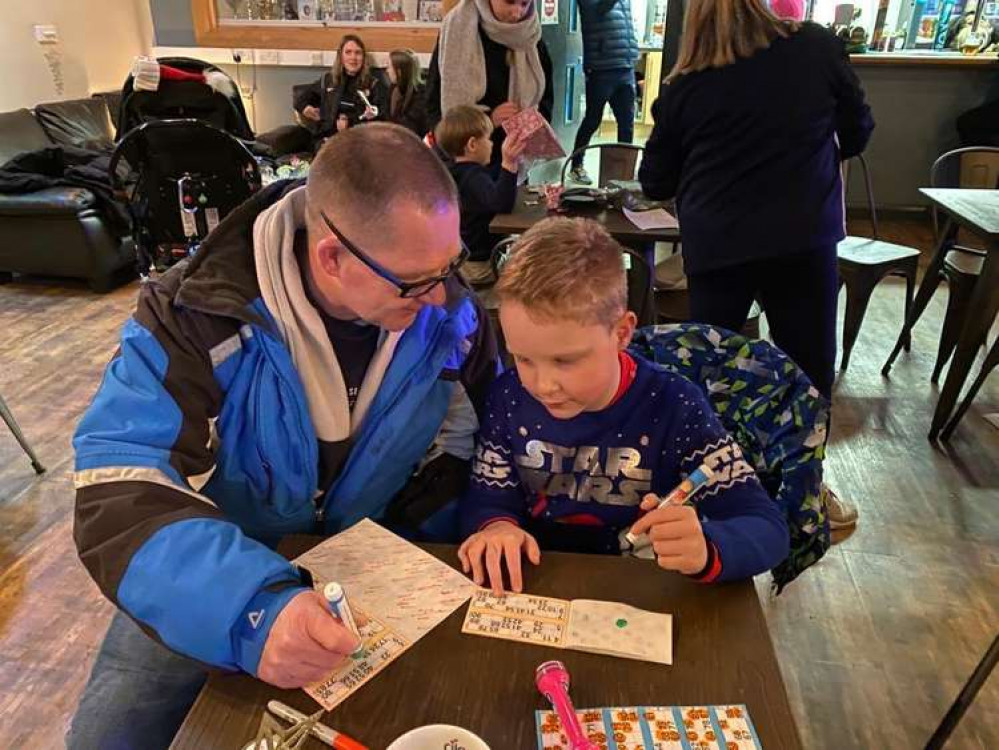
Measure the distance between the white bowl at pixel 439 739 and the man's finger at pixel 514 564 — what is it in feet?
0.87

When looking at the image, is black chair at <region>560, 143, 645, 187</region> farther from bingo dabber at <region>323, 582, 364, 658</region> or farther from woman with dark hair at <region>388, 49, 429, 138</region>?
bingo dabber at <region>323, 582, 364, 658</region>

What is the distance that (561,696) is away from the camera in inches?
30.6

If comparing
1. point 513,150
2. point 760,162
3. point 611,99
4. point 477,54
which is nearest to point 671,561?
point 760,162

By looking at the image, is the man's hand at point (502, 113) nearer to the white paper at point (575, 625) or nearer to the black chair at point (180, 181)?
the black chair at point (180, 181)

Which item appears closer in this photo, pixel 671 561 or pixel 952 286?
pixel 671 561

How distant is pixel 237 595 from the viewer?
2.72ft

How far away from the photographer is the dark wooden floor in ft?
5.86

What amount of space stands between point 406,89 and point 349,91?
503mm

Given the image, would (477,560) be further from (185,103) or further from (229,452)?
(185,103)

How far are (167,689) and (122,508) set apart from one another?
1.21 feet

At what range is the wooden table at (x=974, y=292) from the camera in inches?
105

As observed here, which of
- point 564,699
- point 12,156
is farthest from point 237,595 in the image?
point 12,156

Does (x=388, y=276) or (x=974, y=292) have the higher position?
(x=388, y=276)

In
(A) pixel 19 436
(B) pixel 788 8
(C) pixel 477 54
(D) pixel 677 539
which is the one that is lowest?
(A) pixel 19 436
